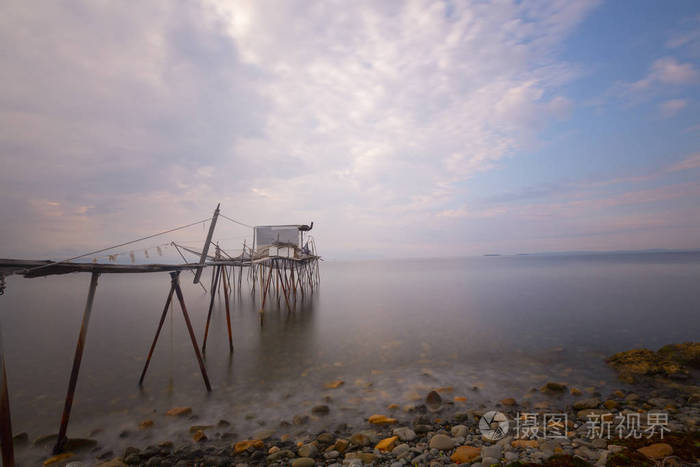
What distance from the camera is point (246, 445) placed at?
20.4ft

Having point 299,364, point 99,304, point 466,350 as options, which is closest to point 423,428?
point 299,364

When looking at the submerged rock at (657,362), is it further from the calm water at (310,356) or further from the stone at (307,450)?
the stone at (307,450)

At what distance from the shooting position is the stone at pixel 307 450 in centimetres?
578

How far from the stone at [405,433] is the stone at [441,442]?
50 cm

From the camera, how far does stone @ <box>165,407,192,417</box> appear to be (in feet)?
26.1

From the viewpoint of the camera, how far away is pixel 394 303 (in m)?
28.1

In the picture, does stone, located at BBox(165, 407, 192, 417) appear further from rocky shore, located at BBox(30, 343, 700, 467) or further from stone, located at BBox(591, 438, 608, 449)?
stone, located at BBox(591, 438, 608, 449)

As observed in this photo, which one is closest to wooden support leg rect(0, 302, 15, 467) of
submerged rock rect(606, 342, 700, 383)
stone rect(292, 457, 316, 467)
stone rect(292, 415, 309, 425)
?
stone rect(292, 457, 316, 467)

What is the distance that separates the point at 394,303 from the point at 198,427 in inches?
886

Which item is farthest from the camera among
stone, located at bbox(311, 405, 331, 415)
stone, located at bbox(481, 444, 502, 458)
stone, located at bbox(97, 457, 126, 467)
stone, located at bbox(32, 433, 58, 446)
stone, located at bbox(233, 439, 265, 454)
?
stone, located at bbox(311, 405, 331, 415)

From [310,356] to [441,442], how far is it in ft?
26.7

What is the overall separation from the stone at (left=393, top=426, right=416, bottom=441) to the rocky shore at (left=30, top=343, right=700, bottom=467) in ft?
0.07

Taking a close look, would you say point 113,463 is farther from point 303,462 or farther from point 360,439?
point 360,439

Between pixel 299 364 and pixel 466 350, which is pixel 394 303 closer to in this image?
pixel 466 350
